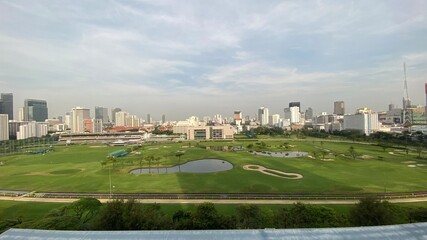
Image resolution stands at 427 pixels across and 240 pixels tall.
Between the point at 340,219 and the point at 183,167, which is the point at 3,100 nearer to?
the point at 183,167

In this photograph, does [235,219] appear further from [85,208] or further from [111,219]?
[85,208]

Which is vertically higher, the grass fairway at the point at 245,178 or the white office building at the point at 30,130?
the white office building at the point at 30,130

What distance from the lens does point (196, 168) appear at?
47.5m

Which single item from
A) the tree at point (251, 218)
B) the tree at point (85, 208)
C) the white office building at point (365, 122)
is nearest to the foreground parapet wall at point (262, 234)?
the tree at point (251, 218)

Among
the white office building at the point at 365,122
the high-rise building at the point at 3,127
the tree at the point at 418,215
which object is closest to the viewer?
the tree at the point at 418,215

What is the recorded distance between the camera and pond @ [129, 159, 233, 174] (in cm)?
4522

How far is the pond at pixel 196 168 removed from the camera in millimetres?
45219

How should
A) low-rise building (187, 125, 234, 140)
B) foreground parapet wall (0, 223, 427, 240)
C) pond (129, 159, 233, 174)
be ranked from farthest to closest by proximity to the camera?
low-rise building (187, 125, 234, 140)
pond (129, 159, 233, 174)
foreground parapet wall (0, 223, 427, 240)

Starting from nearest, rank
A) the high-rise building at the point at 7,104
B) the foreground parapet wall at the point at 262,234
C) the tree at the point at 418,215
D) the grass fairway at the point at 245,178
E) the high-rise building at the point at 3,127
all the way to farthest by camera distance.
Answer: the foreground parapet wall at the point at 262,234 → the tree at the point at 418,215 → the grass fairway at the point at 245,178 → the high-rise building at the point at 3,127 → the high-rise building at the point at 7,104

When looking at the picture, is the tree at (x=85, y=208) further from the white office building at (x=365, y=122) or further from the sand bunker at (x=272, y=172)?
the white office building at (x=365, y=122)

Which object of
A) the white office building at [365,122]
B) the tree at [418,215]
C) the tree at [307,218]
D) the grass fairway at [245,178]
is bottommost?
the grass fairway at [245,178]

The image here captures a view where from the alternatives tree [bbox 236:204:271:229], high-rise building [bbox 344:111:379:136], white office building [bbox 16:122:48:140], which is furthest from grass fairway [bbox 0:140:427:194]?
white office building [bbox 16:122:48:140]

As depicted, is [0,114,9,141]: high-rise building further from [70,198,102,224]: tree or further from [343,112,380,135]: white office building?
[343,112,380,135]: white office building

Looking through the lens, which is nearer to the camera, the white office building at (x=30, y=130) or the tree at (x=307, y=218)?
the tree at (x=307, y=218)
